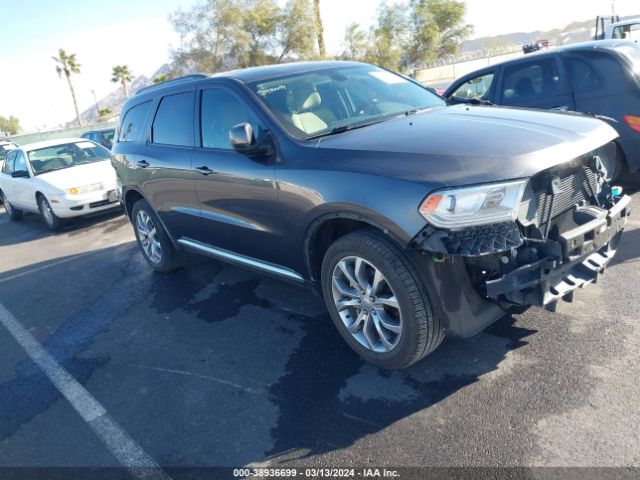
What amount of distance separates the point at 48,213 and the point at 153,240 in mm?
4953

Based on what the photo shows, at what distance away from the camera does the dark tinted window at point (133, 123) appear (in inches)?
220

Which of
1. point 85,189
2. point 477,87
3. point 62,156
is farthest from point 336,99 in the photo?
point 62,156

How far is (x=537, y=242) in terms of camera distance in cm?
276

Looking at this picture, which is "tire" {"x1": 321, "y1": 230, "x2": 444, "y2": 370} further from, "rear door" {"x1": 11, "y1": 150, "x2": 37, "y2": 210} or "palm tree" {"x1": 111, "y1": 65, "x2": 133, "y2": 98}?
"palm tree" {"x1": 111, "y1": 65, "x2": 133, "y2": 98}

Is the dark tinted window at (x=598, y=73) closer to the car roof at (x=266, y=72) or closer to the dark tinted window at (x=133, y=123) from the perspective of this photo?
the car roof at (x=266, y=72)

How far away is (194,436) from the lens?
3.03 meters

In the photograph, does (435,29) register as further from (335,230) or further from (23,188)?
(335,230)

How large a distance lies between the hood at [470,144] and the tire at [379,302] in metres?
0.46

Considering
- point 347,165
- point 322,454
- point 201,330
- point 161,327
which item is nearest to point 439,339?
point 322,454

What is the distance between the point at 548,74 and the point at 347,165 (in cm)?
461

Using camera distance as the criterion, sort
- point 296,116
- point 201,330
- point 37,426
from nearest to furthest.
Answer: point 37,426, point 296,116, point 201,330

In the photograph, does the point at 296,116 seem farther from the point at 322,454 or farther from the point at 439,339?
the point at 322,454

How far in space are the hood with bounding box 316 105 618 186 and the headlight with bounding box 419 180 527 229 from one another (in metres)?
0.05

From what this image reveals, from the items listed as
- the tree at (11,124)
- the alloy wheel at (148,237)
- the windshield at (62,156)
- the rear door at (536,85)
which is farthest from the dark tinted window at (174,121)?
the tree at (11,124)
